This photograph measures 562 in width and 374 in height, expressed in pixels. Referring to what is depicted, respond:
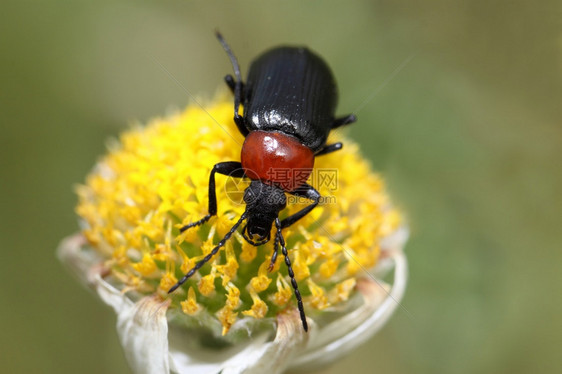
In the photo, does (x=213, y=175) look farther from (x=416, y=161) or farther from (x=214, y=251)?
(x=416, y=161)

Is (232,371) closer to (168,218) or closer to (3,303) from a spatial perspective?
(168,218)

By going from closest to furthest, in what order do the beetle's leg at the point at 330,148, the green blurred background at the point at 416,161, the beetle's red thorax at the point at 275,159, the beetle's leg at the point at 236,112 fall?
the beetle's red thorax at the point at 275,159 < the beetle's leg at the point at 236,112 < the beetle's leg at the point at 330,148 < the green blurred background at the point at 416,161

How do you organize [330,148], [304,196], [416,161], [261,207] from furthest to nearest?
1. [416,161]
2. [330,148]
3. [304,196]
4. [261,207]

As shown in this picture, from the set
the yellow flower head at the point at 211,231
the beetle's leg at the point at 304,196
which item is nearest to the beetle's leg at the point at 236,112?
the yellow flower head at the point at 211,231

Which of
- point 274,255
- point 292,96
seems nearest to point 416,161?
point 292,96

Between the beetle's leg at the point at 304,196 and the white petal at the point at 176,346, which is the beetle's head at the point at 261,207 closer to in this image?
the beetle's leg at the point at 304,196

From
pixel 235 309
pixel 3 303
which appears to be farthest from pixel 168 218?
pixel 3 303
